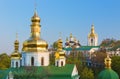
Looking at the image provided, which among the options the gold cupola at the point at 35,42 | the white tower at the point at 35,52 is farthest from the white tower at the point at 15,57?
the gold cupola at the point at 35,42

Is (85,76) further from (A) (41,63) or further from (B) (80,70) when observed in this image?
(A) (41,63)

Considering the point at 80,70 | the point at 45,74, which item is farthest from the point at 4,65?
the point at 45,74

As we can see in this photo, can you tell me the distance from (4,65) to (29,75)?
26.1 meters

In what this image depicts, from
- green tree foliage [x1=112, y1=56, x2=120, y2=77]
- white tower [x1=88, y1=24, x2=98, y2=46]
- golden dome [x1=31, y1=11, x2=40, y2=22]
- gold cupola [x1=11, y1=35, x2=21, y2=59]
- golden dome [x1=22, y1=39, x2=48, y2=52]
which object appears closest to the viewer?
golden dome [x1=22, y1=39, x2=48, y2=52]

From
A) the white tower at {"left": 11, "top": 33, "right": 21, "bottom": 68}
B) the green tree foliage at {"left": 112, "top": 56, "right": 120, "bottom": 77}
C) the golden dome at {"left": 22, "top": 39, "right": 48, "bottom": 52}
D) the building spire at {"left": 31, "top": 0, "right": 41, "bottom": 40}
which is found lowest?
the green tree foliage at {"left": 112, "top": 56, "right": 120, "bottom": 77}

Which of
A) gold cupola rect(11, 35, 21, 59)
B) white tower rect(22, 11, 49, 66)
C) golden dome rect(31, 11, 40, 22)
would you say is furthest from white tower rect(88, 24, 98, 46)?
white tower rect(22, 11, 49, 66)

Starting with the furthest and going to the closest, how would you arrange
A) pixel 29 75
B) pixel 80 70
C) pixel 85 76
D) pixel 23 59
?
1. pixel 80 70
2. pixel 85 76
3. pixel 23 59
4. pixel 29 75

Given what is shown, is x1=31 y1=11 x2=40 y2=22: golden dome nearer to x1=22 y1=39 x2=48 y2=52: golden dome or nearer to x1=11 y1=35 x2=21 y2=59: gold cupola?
x1=22 y1=39 x2=48 y2=52: golden dome

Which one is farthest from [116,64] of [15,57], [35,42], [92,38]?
[92,38]

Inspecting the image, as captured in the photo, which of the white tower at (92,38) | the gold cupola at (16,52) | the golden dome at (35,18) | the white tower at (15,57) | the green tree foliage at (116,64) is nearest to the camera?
the golden dome at (35,18)

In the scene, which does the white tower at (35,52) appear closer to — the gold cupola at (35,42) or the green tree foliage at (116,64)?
the gold cupola at (35,42)

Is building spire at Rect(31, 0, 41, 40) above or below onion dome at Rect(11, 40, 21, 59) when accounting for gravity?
above

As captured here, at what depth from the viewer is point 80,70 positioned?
4422cm

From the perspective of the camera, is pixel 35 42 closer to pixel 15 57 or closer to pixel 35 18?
pixel 35 18
